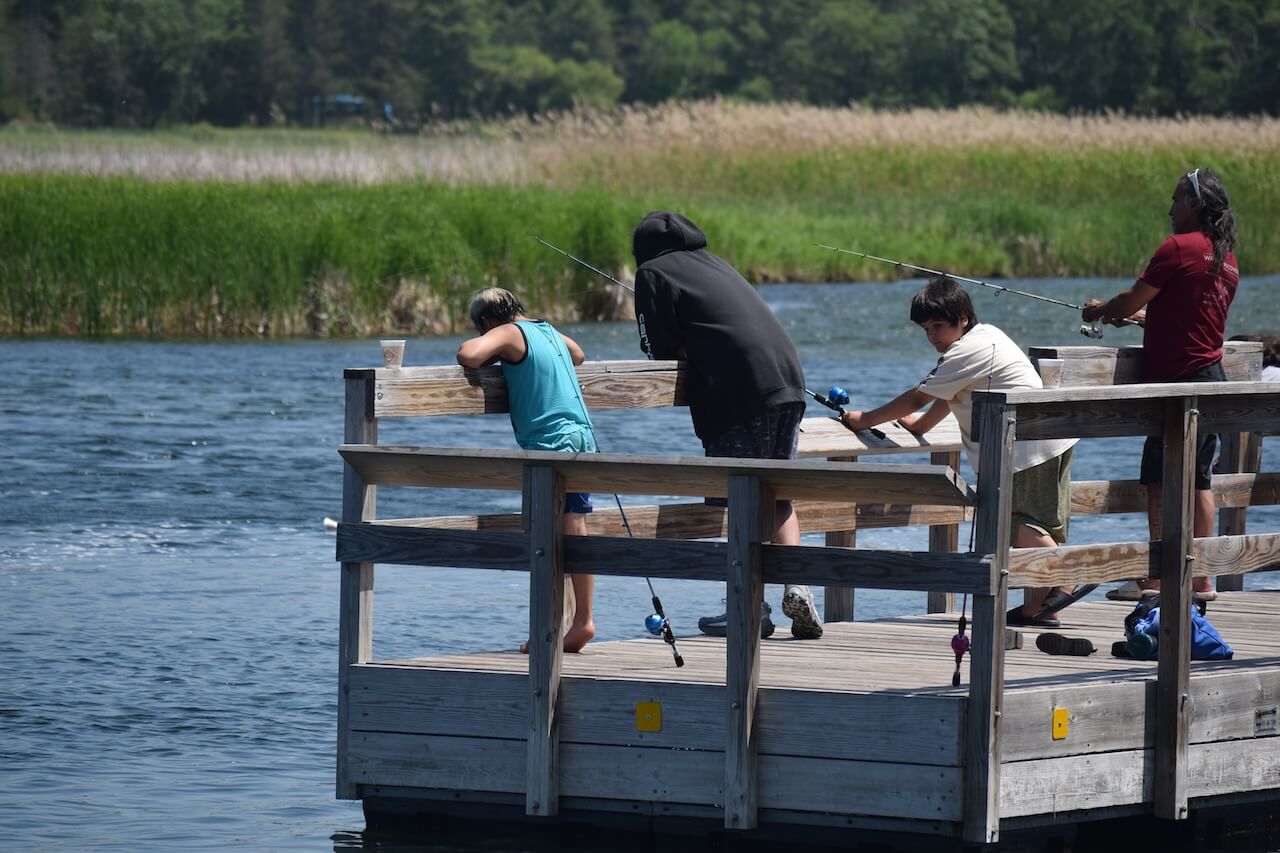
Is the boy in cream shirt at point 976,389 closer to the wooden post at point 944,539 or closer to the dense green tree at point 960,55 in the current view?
the wooden post at point 944,539

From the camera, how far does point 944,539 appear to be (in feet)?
27.5

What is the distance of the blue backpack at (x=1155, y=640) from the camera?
6836mm

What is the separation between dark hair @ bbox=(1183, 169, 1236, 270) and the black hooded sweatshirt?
161 cm

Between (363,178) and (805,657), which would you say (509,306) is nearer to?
(805,657)

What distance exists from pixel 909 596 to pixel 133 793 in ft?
Answer: 16.6

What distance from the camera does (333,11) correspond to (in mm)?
86062

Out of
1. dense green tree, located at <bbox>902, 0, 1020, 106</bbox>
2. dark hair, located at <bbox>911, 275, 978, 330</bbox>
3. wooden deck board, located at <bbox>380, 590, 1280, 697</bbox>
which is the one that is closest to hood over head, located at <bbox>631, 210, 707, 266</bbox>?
dark hair, located at <bbox>911, 275, 978, 330</bbox>

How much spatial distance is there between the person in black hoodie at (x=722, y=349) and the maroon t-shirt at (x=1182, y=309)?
140 centimetres

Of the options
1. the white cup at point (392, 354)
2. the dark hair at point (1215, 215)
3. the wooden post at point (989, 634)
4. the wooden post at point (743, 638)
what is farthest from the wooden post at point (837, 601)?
the wooden post at point (989, 634)

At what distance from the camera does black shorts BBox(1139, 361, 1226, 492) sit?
7.61 m

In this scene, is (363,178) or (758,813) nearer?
(758,813)

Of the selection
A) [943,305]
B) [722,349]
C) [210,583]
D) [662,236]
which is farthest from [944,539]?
[210,583]

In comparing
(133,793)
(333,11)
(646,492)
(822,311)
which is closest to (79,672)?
(133,793)

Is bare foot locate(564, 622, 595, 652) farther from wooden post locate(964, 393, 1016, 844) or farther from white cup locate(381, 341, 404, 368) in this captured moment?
wooden post locate(964, 393, 1016, 844)
